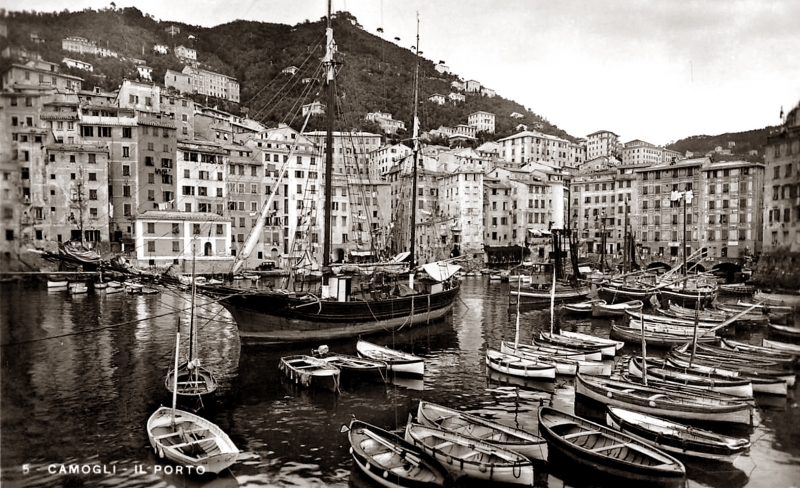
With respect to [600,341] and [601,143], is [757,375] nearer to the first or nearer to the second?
[600,341]

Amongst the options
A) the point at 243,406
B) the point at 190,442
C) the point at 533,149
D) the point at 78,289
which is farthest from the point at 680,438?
the point at 533,149

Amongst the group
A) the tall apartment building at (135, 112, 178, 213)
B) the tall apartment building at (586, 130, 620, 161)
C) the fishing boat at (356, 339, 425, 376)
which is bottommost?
the fishing boat at (356, 339, 425, 376)

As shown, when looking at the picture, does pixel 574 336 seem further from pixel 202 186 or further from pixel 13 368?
pixel 202 186

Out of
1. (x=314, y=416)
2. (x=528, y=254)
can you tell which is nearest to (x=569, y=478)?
(x=314, y=416)

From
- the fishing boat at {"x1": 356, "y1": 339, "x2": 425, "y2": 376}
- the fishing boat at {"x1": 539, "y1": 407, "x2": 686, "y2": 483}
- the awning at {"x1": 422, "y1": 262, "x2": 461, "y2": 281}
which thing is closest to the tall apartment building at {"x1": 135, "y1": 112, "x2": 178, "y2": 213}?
the awning at {"x1": 422, "y1": 262, "x2": 461, "y2": 281}

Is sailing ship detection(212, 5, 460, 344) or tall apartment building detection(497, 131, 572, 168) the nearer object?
sailing ship detection(212, 5, 460, 344)

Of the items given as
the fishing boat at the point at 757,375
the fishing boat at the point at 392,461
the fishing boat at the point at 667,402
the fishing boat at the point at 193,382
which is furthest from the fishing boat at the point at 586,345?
the fishing boat at the point at 193,382

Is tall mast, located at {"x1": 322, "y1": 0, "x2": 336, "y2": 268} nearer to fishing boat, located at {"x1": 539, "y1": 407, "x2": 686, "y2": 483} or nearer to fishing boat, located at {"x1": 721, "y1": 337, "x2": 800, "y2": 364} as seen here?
fishing boat, located at {"x1": 539, "y1": 407, "x2": 686, "y2": 483}
